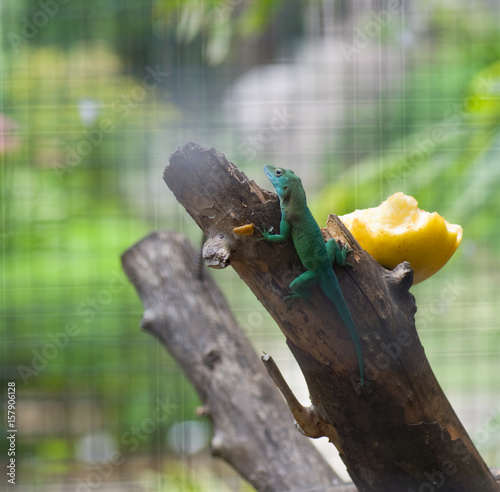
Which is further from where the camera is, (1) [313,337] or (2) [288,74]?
(2) [288,74]

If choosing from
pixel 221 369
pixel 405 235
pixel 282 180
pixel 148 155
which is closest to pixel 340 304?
pixel 405 235

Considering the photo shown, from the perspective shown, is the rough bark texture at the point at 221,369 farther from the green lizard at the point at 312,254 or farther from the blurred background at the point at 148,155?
the blurred background at the point at 148,155

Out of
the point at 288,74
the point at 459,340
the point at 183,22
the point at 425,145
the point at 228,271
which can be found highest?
the point at 183,22

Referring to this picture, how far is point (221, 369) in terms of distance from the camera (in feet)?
5.16

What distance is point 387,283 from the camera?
2.95 feet

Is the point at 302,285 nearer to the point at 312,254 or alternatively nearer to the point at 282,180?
the point at 312,254

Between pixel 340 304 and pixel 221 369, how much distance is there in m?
0.79


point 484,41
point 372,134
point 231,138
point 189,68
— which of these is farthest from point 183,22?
point 484,41

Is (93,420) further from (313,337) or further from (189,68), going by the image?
(313,337)

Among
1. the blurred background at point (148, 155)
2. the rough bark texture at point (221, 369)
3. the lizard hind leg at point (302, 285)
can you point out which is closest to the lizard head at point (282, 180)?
the lizard hind leg at point (302, 285)

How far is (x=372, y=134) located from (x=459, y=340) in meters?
1.09

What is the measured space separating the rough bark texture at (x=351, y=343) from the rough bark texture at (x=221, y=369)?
38cm

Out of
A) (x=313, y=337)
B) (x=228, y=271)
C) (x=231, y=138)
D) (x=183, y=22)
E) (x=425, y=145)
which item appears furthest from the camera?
(x=228, y=271)

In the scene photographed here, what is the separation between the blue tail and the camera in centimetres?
85
